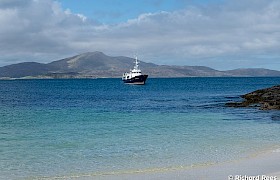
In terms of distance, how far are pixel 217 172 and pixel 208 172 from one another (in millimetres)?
345

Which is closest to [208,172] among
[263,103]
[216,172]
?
[216,172]

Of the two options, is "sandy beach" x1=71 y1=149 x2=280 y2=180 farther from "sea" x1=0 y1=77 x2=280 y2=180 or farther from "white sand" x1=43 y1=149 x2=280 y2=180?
"sea" x1=0 y1=77 x2=280 y2=180

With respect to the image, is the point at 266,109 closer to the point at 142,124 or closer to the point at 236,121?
the point at 236,121

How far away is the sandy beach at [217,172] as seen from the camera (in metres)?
14.6

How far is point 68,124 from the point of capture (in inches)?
1273

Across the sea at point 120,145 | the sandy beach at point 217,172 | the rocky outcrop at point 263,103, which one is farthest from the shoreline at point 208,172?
the rocky outcrop at point 263,103

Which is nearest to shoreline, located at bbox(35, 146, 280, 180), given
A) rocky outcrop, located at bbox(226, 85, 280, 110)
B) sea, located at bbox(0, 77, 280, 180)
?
sea, located at bbox(0, 77, 280, 180)

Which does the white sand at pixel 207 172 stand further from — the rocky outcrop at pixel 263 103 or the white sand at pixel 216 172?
the rocky outcrop at pixel 263 103

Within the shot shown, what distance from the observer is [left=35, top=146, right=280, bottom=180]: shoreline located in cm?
A: 1477

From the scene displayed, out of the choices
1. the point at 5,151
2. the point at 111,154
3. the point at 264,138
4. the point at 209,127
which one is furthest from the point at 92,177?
the point at 209,127

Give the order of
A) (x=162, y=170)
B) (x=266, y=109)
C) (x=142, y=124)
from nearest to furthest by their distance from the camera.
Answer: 1. (x=162, y=170)
2. (x=142, y=124)
3. (x=266, y=109)

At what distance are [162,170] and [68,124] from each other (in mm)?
17453

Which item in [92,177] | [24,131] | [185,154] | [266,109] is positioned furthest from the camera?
[266,109]

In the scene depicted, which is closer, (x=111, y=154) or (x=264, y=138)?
(x=111, y=154)
